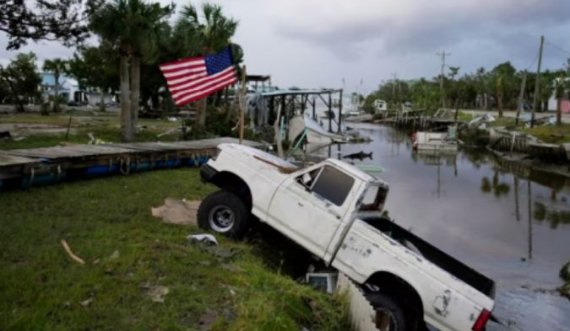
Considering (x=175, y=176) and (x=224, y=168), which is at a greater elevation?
(x=224, y=168)

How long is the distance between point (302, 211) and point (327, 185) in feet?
1.95

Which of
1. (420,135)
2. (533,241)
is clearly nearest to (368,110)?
(420,135)

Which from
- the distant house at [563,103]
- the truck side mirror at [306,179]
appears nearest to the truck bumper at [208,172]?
the truck side mirror at [306,179]

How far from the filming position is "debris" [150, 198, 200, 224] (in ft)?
36.3

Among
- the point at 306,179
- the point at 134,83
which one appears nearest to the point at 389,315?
the point at 306,179

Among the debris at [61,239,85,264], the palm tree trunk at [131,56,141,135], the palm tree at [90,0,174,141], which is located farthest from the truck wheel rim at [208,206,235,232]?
the palm tree trunk at [131,56,141,135]

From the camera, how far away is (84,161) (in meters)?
14.2

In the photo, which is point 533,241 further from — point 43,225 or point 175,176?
point 43,225

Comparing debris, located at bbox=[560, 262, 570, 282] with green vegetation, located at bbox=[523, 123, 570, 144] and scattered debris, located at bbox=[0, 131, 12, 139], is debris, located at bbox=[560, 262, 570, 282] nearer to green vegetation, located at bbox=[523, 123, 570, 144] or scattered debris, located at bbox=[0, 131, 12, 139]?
scattered debris, located at bbox=[0, 131, 12, 139]

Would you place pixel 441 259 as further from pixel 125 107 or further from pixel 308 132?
pixel 308 132

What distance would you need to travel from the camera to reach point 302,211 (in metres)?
9.10

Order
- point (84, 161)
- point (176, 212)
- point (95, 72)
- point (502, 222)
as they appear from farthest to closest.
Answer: point (95, 72) < point (502, 222) < point (84, 161) < point (176, 212)

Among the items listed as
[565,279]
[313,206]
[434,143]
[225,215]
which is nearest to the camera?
[313,206]

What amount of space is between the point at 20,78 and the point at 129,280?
2232 inches
